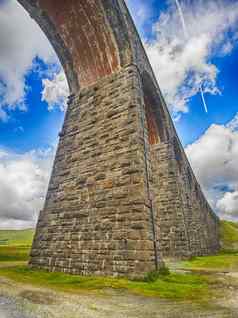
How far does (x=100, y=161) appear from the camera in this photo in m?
7.92

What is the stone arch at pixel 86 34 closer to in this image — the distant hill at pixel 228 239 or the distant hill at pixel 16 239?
the distant hill at pixel 228 239

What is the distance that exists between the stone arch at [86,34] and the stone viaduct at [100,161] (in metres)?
0.04

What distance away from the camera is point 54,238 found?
7.48 metres

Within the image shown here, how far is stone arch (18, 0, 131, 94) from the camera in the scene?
370 inches

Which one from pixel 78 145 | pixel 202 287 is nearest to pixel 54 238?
pixel 78 145

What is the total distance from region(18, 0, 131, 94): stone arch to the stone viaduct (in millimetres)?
36

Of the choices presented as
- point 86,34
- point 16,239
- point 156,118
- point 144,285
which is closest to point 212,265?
point 144,285

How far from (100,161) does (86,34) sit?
583cm

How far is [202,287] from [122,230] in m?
2.28

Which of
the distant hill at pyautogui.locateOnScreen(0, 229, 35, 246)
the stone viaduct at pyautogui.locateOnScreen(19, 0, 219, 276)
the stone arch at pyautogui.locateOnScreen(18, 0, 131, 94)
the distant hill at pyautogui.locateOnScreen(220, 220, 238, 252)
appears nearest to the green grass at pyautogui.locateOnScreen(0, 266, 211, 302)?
the stone viaduct at pyautogui.locateOnScreen(19, 0, 219, 276)

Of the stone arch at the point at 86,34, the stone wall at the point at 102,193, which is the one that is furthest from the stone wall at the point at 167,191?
the stone wall at the point at 102,193

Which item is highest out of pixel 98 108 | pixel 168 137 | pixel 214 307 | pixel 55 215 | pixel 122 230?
pixel 168 137

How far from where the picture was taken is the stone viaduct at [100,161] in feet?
20.7

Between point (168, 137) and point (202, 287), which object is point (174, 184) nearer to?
point (168, 137)
